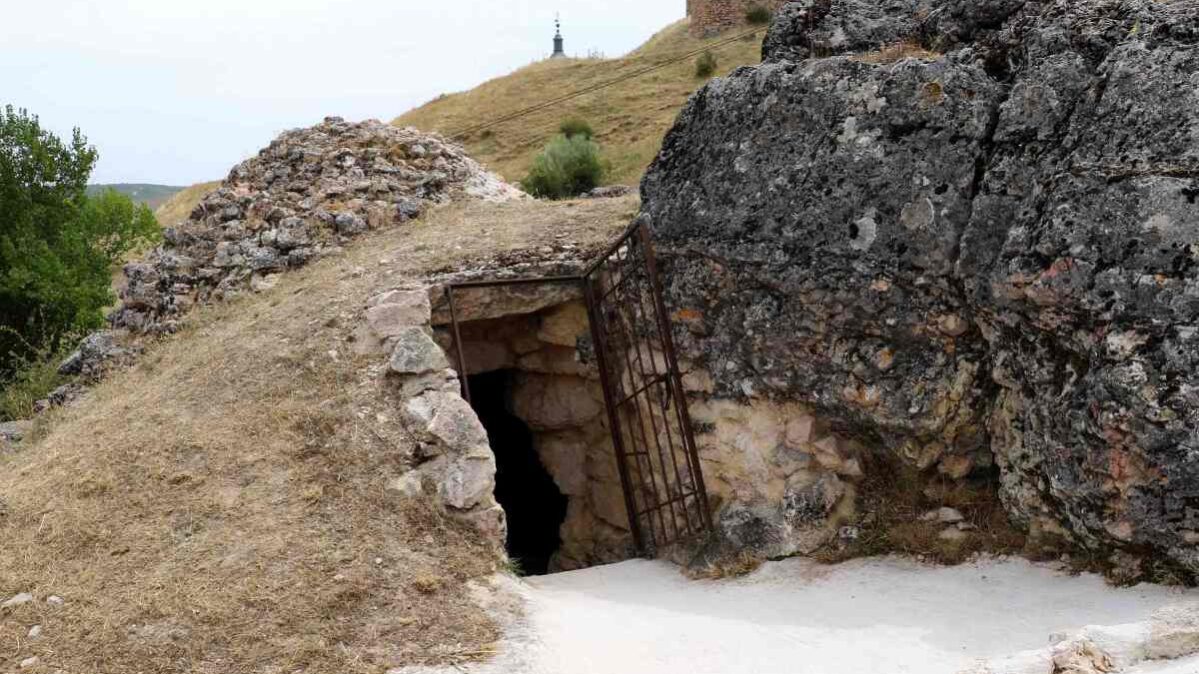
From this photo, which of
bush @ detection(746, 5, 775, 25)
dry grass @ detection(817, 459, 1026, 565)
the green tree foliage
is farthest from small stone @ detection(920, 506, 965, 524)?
bush @ detection(746, 5, 775, 25)

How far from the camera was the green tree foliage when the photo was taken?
15633 mm

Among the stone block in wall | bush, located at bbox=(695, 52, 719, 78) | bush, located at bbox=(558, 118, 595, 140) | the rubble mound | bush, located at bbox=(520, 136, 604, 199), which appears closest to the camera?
the stone block in wall

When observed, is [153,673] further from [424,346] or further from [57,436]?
[57,436]

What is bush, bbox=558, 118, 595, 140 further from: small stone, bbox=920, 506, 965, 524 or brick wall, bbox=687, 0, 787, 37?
small stone, bbox=920, 506, 965, 524

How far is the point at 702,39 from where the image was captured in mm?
31844

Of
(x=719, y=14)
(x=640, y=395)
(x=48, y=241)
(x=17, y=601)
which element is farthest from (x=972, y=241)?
(x=719, y=14)

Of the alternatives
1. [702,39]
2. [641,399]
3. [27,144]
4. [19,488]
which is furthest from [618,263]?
[702,39]

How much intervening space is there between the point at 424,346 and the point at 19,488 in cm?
265

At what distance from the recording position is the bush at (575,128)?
2536 cm

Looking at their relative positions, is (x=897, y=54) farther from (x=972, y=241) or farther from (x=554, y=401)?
(x=554, y=401)

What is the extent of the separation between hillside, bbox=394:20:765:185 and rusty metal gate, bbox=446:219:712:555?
42.4 feet

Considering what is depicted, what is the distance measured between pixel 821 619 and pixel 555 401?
12.8ft

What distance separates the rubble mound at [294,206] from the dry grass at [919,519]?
5.34 metres

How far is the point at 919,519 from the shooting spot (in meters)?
5.98
